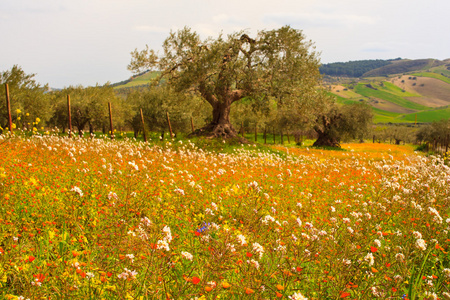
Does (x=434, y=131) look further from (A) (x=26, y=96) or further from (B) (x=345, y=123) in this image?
(A) (x=26, y=96)

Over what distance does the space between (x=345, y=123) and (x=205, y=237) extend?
3916 cm

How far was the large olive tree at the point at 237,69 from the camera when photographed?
68.1 feet

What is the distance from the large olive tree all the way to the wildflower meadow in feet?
42.4

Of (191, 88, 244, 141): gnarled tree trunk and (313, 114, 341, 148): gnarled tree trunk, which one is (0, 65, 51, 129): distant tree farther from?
(313, 114, 341, 148): gnarled tree trunk

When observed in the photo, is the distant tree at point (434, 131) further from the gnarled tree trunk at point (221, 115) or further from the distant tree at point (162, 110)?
the gnarled tree trunk at point (221, 115)

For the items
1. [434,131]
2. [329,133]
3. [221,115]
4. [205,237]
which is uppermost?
[221,115]

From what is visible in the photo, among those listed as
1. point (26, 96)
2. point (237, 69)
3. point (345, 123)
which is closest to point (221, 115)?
point (237, 69)

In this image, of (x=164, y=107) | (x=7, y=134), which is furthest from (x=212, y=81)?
(x=164, y=107)

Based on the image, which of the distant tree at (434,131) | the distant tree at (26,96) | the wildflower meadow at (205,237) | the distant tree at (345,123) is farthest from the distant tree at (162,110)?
the distant tree at (434,131)

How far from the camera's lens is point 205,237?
2.86 m

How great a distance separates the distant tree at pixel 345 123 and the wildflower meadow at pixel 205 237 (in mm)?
30305

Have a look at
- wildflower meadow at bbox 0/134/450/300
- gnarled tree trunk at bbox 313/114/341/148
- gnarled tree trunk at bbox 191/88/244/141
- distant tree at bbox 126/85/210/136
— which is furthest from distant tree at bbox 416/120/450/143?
wildflower meadow at bbox 0/134/450/300

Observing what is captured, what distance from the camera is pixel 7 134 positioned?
11281mm

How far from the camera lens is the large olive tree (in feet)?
68.1
